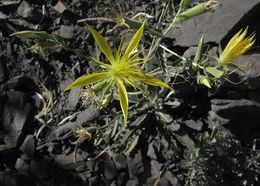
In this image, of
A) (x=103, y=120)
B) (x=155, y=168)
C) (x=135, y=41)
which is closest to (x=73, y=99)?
(x=103, y=120)

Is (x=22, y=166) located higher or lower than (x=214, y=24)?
lower

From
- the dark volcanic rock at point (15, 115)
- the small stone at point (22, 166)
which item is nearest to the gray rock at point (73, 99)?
the dark volcanic rock at point (15, 115)

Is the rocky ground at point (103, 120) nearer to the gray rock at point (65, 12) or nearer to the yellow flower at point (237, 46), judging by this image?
the gray rock at point (65, 12)

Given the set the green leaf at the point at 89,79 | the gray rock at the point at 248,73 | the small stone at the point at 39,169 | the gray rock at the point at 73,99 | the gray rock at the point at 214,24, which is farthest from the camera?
the gray rock at the point at 73,99

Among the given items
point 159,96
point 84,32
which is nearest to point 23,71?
point 84,32

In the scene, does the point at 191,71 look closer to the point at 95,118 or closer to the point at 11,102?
the point at 95,118

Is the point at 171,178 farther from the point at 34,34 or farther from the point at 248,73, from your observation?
the point at 34,34
